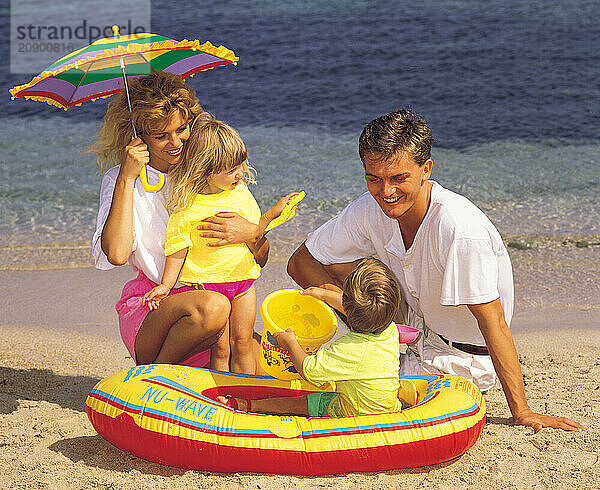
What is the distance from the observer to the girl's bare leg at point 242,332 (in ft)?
12.5

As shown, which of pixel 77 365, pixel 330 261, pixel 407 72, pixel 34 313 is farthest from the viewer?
pixel 407 72

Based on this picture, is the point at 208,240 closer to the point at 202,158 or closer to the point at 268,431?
the point at 202,158

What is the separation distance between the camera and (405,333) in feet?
11.4

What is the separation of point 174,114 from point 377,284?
1.34m

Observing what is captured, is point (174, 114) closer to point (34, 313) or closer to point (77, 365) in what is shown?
point (77, 365)

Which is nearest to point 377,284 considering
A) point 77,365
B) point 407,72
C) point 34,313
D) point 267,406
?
point 267,406

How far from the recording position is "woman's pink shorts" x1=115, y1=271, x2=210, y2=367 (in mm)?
3855

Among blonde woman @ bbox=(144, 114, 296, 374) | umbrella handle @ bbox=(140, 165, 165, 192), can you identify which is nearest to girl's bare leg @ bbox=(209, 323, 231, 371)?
blonde woman @ bbox=(144, 114, 296, 374)

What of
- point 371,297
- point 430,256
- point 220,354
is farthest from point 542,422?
point 220,354

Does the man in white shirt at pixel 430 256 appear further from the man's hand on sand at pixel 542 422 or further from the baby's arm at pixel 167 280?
the baby's arm at pixel 167 280

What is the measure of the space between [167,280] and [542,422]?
184cm

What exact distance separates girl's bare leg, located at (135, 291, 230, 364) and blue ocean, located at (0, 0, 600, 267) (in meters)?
3.01

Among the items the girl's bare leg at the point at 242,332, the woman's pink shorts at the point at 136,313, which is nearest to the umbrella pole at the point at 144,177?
the woman's pink shorts at the point at 136,313

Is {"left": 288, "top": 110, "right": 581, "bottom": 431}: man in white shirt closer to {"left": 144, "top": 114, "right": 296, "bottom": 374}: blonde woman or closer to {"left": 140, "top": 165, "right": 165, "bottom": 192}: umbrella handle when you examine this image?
{"left": 144, "top": 114, "right": 296, "bottom": 374}: blonde woman
